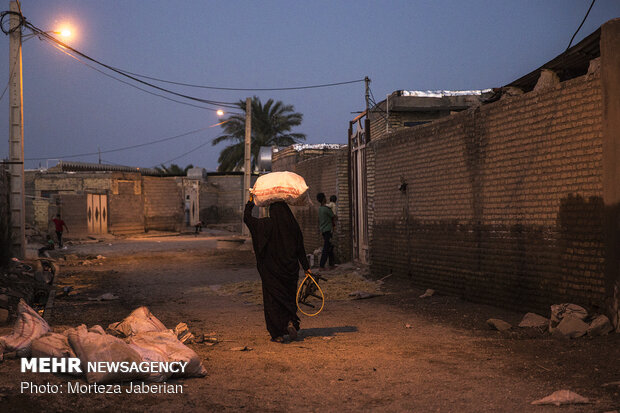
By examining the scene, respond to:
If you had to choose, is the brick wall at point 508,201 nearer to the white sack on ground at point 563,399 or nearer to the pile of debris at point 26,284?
the white sack on ground at point 563,399

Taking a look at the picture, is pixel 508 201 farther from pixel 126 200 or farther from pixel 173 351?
pixel 126 200

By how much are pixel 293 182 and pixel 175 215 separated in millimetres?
32302

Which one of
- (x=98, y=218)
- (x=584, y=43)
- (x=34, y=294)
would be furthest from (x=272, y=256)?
(x=98, y=218)

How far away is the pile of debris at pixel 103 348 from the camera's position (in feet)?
15.3

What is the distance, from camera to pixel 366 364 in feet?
18.2

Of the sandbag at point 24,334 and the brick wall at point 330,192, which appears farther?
the brick wall at point 330,192

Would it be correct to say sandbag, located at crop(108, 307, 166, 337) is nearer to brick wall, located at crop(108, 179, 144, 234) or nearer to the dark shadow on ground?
the dark shadow on ground

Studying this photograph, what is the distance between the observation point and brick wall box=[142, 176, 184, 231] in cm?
3703

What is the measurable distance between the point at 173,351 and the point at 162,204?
33500 millimetres

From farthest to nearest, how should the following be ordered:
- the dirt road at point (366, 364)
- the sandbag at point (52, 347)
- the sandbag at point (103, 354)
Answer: the sandbag at point (52, 347), the sandbag at point (103, 354), the dirt road at point (366, 364)

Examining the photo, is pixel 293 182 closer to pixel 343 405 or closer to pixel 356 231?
pixel 343 405

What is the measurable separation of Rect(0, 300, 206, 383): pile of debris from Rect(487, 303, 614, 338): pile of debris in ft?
12.2

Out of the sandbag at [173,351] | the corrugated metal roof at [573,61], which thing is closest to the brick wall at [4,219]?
the sandbag at [173,351]

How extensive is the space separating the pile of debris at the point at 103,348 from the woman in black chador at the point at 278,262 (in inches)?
56.1
